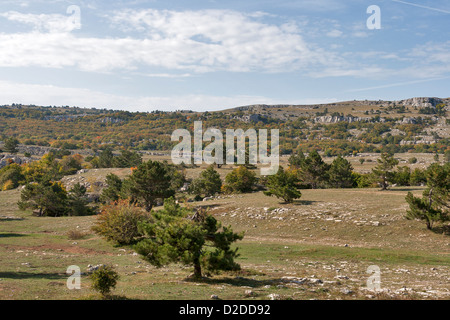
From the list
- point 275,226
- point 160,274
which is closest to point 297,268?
point 160,274

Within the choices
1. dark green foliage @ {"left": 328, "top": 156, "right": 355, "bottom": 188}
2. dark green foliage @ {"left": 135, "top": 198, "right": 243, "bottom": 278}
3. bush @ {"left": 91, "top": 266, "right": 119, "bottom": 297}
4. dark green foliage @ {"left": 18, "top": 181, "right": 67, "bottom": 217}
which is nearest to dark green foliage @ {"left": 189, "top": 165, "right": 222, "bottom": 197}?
dark green foliage @ {"left": 328, "top": 156, "right": 355, "bottom": 188}

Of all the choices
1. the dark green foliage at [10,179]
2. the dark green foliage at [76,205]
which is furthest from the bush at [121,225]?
the dark green foliage at [10,179]

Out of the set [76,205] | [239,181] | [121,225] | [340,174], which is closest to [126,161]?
[76,205]

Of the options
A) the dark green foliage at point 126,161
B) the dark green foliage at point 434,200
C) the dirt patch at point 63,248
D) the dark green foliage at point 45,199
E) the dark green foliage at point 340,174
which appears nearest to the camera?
the dirt patch at point 63,248

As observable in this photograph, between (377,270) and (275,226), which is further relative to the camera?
(275,226)

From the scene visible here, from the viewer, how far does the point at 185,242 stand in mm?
15531

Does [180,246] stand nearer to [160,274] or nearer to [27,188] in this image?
[160,274]

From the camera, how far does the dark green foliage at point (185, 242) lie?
1579cm

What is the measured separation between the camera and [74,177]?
90.6m

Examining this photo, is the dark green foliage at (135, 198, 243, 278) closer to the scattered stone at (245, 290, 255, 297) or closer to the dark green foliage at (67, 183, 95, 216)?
the scattered stone at (245, 290, 255, 297)

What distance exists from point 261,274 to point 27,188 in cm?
5433

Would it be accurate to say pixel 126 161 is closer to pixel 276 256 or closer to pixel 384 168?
pixel 384 168

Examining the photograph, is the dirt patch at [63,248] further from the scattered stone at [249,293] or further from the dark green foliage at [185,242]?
the scattered stone at [249,293]

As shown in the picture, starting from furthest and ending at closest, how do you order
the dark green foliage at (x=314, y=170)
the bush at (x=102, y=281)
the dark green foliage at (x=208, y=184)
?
the dark green foliage at (x=314, y=170) < the dark green foliage at (x=208, y=184) < the bush at (x=102, y=281)
